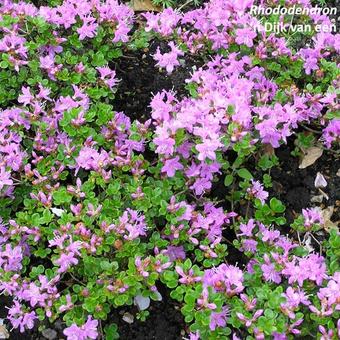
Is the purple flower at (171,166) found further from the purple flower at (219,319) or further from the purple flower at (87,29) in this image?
the purple flower at (87,29)

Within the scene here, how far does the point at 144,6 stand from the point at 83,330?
2243mm

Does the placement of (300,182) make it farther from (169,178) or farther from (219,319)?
(219,319)

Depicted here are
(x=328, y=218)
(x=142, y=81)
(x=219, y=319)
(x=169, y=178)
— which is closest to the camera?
(x=219, y=319)

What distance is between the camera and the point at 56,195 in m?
2.68

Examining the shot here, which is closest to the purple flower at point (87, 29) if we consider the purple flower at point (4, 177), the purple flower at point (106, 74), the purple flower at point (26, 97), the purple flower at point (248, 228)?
the purple flower at point (106, 74)

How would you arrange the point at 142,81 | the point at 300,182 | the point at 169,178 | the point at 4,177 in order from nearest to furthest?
the point at 4,177, the point at 169,178, the point at 300,182, the point at 142,81

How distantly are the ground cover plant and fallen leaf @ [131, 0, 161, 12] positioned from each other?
578 millimetres

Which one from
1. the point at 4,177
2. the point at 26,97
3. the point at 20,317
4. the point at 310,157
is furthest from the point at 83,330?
the point at 310,157

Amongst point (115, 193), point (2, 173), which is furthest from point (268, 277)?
point (2, 173)

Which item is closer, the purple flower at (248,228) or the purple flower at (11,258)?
the purple flower at (11,258)

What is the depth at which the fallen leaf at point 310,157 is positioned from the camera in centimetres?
322

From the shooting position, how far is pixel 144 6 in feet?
13.1

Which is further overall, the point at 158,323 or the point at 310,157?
the point at 310,157

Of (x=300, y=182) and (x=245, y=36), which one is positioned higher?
(x=245, y=36)
